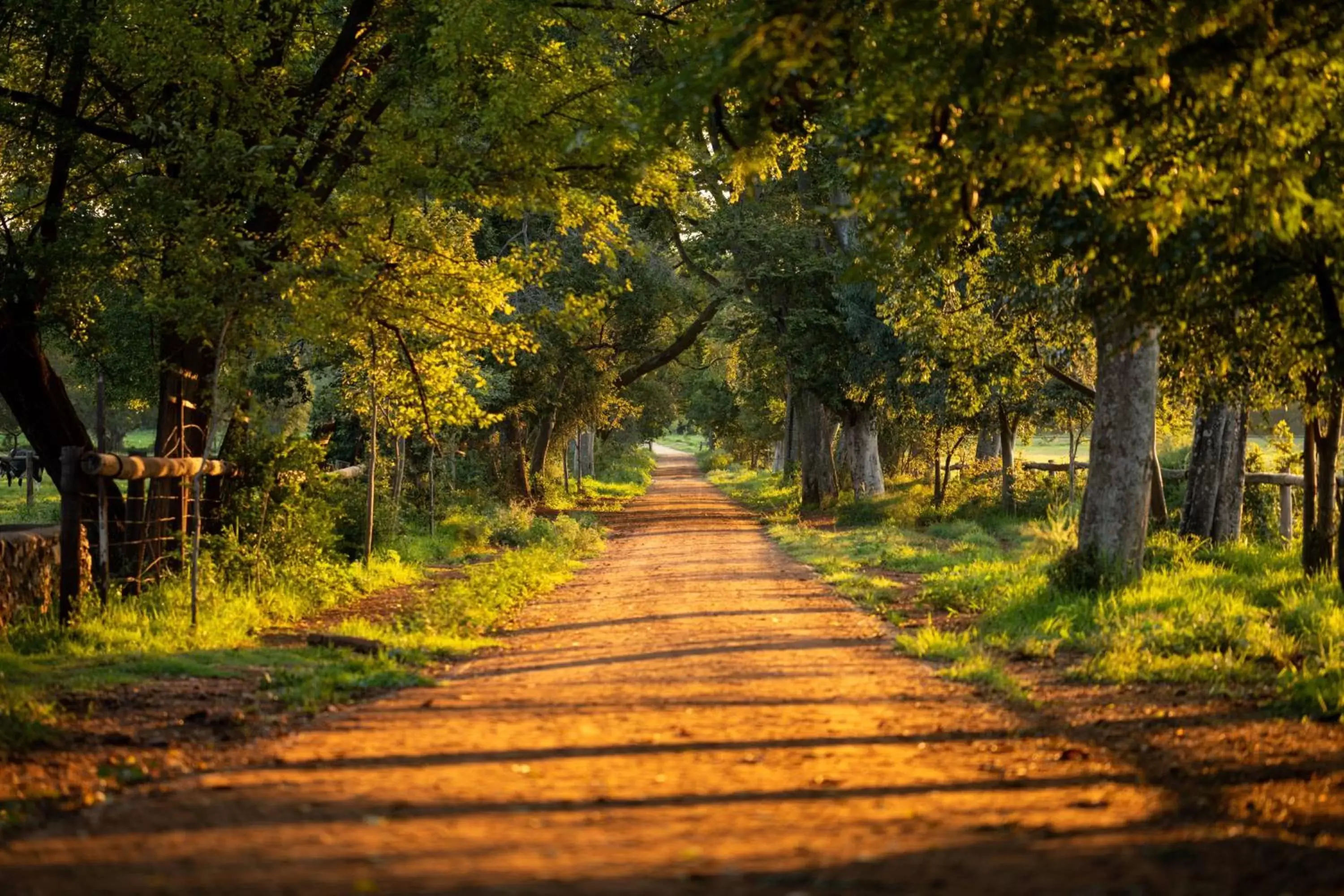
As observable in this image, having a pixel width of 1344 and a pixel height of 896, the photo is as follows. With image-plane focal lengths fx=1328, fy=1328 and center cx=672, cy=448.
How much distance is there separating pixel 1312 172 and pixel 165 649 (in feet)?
32.1

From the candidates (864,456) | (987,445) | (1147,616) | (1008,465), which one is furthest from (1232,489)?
(987,445)

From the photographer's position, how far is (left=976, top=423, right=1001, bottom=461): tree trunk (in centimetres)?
3681

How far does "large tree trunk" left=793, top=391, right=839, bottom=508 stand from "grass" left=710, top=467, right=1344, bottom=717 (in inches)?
640

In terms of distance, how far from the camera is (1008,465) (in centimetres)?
3231

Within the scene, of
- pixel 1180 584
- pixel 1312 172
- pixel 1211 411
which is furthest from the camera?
pixel 1211 411

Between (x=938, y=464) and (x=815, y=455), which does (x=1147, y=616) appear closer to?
(x=938, y=464)

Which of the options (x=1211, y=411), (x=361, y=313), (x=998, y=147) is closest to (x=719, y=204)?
(x=1211, y=411)

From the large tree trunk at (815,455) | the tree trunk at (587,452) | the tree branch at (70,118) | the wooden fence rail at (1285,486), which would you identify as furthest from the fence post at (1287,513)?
the tree trunk at (587,452)

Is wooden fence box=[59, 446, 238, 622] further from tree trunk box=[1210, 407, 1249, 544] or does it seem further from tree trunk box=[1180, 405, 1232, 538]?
tree trunk box=[1210, 407, 1249, 544]

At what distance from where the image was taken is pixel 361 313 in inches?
589

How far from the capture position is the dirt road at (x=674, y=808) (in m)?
5.08

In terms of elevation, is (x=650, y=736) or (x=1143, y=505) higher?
(x=1143, y=505)

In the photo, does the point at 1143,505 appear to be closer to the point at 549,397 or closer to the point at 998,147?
the point at 998,147

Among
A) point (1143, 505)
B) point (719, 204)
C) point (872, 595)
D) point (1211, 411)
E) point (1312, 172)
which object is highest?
point (719, 204)
